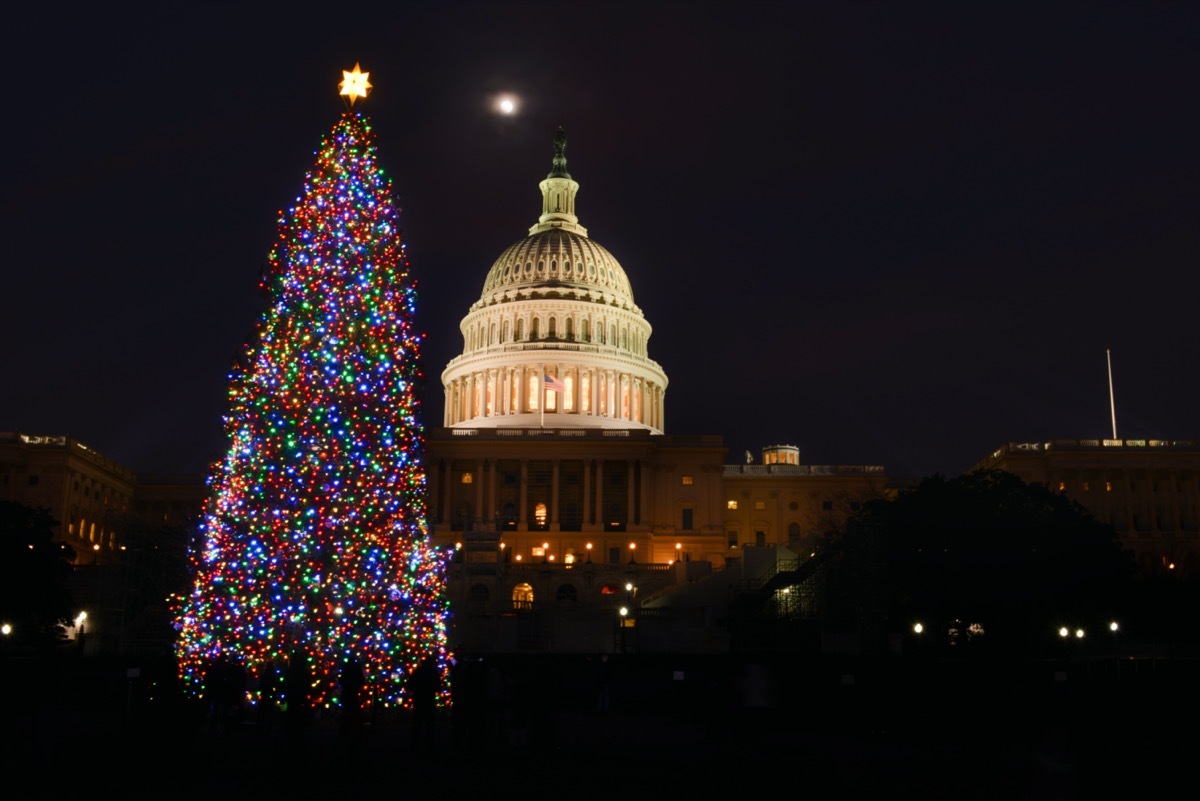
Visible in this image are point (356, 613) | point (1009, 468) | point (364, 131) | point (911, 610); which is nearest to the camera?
point (356, 613)

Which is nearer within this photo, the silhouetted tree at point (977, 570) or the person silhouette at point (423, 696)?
the person silhouette at point (423, 696)

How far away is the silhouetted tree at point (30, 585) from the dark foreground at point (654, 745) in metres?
18.2

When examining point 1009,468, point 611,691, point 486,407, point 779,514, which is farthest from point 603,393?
point 611,691

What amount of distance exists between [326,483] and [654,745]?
9.50m

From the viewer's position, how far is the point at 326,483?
3012 cm

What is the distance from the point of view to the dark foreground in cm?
1908

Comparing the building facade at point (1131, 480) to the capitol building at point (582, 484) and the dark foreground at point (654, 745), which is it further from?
the dark foreground at point (654, 745)

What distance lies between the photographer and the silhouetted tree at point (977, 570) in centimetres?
6078

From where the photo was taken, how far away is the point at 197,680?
1174 inches

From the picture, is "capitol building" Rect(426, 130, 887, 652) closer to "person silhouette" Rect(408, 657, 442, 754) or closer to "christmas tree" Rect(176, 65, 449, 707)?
"christmas tree" Rect(176, 65, 449, 707)

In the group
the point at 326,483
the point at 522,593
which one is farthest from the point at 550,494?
the point at 326,483

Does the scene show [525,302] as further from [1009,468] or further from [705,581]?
[705,581]

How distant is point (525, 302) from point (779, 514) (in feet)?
111

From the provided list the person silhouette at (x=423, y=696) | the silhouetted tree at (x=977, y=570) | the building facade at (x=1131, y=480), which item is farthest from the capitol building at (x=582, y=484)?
the person silhouette at (x=423, y=696)
